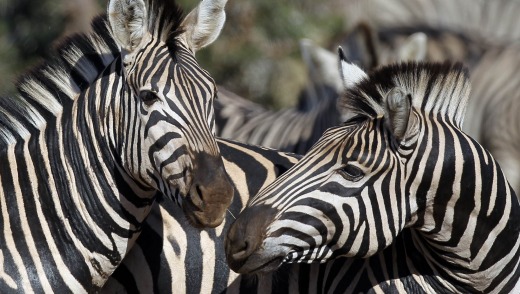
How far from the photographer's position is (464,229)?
4.78m

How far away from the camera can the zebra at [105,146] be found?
4637mm

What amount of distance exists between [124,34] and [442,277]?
2022 mm

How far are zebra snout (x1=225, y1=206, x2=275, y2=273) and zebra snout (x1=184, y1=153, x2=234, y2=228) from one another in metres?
0.11

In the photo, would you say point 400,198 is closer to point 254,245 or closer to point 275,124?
point 254,245

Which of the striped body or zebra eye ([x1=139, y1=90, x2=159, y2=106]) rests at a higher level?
zebra eye ([x1=139, y1=90, x2=159, y2=106])

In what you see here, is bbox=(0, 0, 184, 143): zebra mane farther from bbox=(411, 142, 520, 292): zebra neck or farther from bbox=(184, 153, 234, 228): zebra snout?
bbox=(411, 142, 520, 292): zebra neck

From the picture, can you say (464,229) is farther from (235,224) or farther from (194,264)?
(194,264)

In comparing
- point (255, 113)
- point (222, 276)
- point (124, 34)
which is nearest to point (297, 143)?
point (255, 113)

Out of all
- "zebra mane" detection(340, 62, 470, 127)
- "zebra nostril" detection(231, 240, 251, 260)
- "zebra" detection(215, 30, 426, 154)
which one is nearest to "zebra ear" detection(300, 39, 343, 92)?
"zebra" detection(215, 30, 426, 154)

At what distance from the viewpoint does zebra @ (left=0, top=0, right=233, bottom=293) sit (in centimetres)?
464

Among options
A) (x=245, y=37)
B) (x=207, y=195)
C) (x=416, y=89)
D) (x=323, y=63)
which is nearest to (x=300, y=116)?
(x=323, y=63)

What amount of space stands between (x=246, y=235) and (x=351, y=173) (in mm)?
582

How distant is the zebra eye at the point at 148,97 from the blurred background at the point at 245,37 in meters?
9.47

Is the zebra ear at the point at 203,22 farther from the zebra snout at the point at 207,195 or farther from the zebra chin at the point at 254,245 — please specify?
the zebra chin at the point at 254,245
